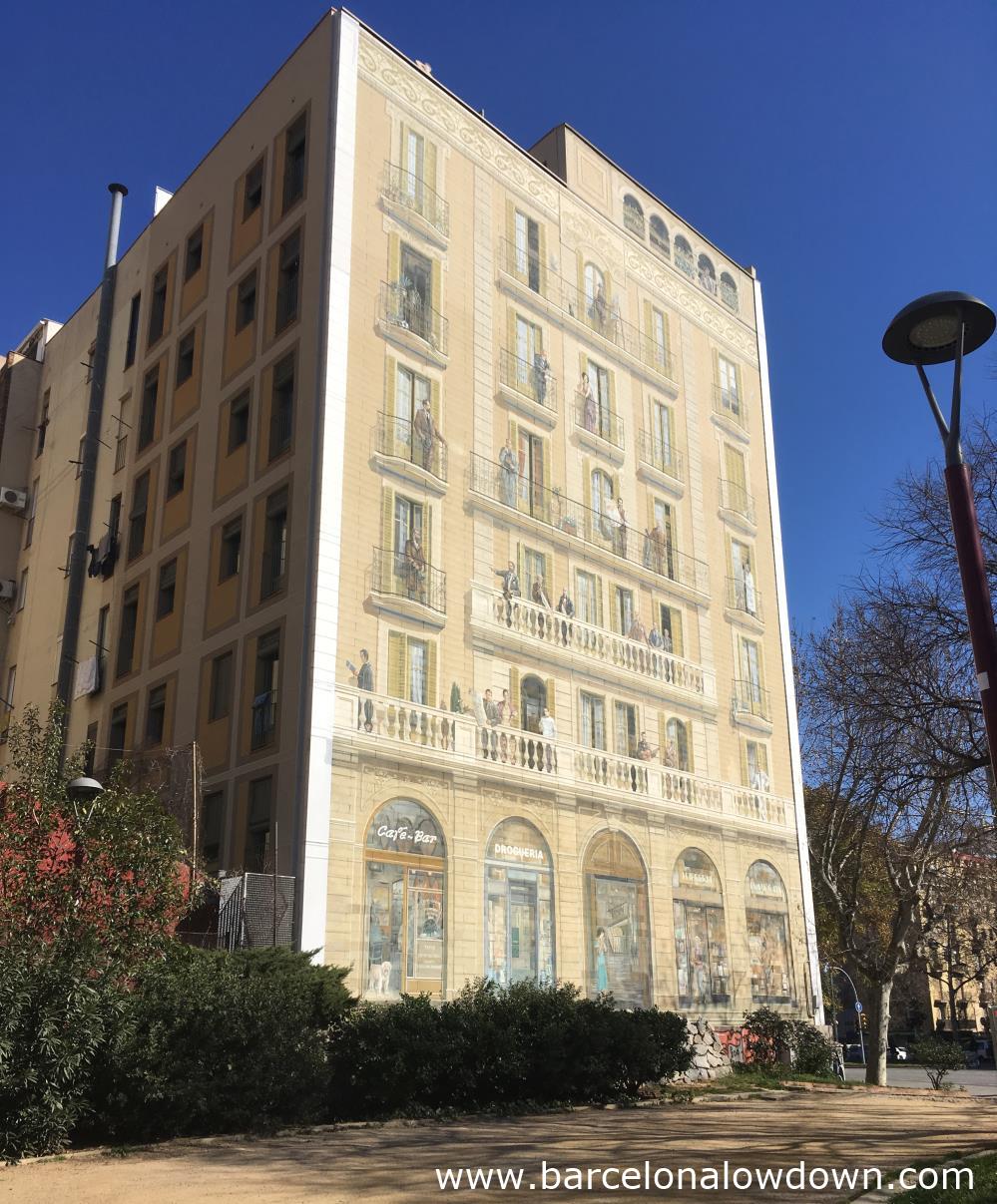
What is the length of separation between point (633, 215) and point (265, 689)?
21.7 m

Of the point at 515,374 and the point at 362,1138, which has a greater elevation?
the point at 515,374

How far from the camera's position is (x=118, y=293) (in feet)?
128

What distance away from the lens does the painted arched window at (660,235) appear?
38719mm

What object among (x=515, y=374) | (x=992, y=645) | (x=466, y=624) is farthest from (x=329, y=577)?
(x=992, y=645)

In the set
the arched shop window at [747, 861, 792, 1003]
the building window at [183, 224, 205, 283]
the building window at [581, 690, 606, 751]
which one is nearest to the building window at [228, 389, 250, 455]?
the building window at [183, 224, 205, 283]

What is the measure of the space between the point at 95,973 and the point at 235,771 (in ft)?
35.1

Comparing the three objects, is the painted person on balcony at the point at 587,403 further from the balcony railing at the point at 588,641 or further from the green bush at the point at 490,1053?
the green bush at the point at 490,1053

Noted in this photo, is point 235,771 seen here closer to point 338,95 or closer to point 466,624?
point 466,624

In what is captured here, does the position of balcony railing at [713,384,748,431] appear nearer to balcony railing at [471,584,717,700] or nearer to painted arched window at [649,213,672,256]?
painted arched window at [649,213,672,256]

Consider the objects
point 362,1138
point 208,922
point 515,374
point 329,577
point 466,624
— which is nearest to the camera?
point 362,1138

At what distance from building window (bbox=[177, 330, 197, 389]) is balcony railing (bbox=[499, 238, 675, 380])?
30.6ft

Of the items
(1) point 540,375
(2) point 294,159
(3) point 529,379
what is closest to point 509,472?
(3) point 529,379

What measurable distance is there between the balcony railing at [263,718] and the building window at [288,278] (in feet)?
31.5

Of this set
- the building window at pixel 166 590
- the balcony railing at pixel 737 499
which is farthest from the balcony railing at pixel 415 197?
the balcony railing at pixel 737 499
